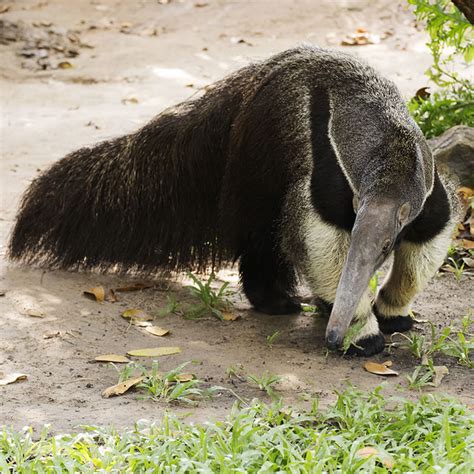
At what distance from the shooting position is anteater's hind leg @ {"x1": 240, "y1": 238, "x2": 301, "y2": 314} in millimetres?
5793

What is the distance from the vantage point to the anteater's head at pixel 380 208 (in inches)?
171

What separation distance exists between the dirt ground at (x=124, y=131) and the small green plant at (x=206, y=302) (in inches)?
4.0

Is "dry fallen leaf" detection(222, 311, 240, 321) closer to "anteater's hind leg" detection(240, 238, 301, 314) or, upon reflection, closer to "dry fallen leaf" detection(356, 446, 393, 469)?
"anteater's hind leg" detection(240, 238, 301, 314)

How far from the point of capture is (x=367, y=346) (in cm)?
518

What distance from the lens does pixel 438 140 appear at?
730 centimetres

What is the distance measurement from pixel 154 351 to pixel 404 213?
155cm

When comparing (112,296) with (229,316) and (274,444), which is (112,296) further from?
(274,444)

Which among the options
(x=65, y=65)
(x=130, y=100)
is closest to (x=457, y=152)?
(x=130, y=100)

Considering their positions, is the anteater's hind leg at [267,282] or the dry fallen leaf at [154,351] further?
→ the anteater's hind leg at [267,282]

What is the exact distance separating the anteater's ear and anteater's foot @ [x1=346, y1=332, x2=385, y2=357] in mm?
850

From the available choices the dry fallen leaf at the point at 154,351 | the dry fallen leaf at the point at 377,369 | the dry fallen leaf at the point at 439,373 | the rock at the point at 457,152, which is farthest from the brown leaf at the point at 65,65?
the dry fallen leaf at the point at 439,373

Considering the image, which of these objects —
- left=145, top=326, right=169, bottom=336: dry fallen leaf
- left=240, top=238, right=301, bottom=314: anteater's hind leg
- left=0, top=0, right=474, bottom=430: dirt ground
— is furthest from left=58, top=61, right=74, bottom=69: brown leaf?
left=145, top=326, right=169, bottom=336: dry fallen leaf

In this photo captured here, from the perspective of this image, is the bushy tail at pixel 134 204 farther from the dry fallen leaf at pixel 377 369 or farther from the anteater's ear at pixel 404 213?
the anteater's ear at pixel 404 213

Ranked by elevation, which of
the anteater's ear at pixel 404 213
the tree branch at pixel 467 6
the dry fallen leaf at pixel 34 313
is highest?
the tree branch at pixel 467 6
